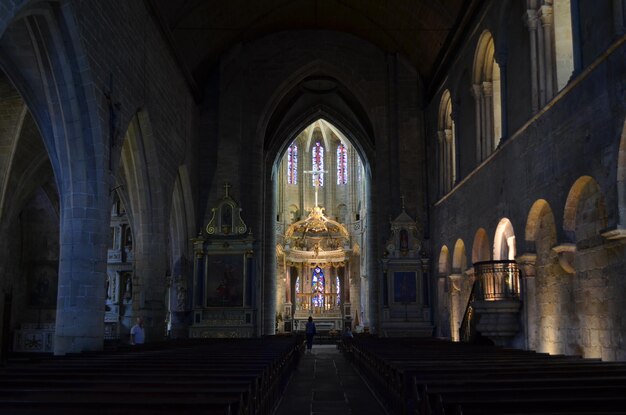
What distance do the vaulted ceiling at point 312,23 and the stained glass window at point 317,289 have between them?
2294 centimetres

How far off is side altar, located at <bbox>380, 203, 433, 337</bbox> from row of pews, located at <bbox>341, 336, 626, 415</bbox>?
47.8 feet

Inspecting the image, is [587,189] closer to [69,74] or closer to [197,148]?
[69,74]

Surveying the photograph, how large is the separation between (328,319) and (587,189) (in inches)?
1345

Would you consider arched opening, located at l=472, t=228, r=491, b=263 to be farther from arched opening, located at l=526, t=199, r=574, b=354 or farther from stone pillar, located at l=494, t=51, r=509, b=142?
arched opening, located at l=526, t=199, r=574, b=354

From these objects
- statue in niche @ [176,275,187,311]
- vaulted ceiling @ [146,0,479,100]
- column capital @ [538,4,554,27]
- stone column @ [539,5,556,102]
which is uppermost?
vaulted ceiling @ [146,0,479,100]

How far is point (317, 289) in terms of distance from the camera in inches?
1849

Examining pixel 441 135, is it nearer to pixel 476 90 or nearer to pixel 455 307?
pixel 476 90

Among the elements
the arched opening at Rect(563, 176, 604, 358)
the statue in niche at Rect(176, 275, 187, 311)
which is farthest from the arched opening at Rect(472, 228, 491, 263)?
the statue in niche at Rect(176, 275, 187, 311)

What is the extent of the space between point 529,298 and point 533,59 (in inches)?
196

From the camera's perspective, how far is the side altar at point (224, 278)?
24.7m

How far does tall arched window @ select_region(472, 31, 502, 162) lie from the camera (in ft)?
60.7

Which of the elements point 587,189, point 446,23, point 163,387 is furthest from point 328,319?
point 163,387

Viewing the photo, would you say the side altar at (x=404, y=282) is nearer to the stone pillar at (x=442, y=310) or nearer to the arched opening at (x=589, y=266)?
the stone pillar at (x=442, y=310)

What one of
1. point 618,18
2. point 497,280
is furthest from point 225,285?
point 618,18
